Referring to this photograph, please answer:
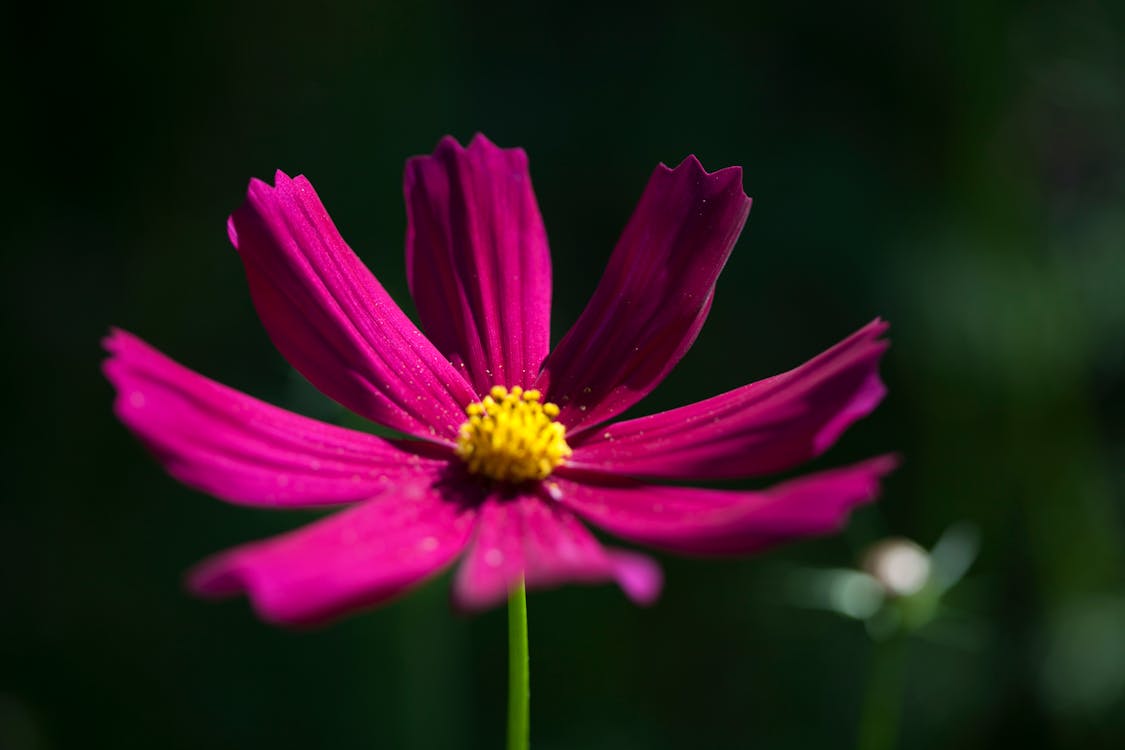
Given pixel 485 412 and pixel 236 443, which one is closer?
pixel 236 443

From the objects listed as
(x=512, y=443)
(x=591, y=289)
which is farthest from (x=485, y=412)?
(x=591, y=289)

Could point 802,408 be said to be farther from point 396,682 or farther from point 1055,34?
point 1055,34

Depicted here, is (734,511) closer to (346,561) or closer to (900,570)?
(346,561)

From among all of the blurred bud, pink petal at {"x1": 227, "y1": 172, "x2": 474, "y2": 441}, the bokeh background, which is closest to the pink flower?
pink petal at {"x1": 227, "y1": 172, "x2": 474, "y2": 441}

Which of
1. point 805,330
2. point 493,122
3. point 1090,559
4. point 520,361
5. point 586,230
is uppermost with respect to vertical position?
point 493,122

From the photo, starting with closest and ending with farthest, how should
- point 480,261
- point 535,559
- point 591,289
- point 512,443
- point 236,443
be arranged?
point 535,559 < point 236,443 < point 512,443 < point 480,261 < point 591,289

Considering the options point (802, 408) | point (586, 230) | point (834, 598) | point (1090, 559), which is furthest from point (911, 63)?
point (802, 408)

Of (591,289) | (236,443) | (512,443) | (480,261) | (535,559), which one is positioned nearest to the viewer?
Result: (535,559)
